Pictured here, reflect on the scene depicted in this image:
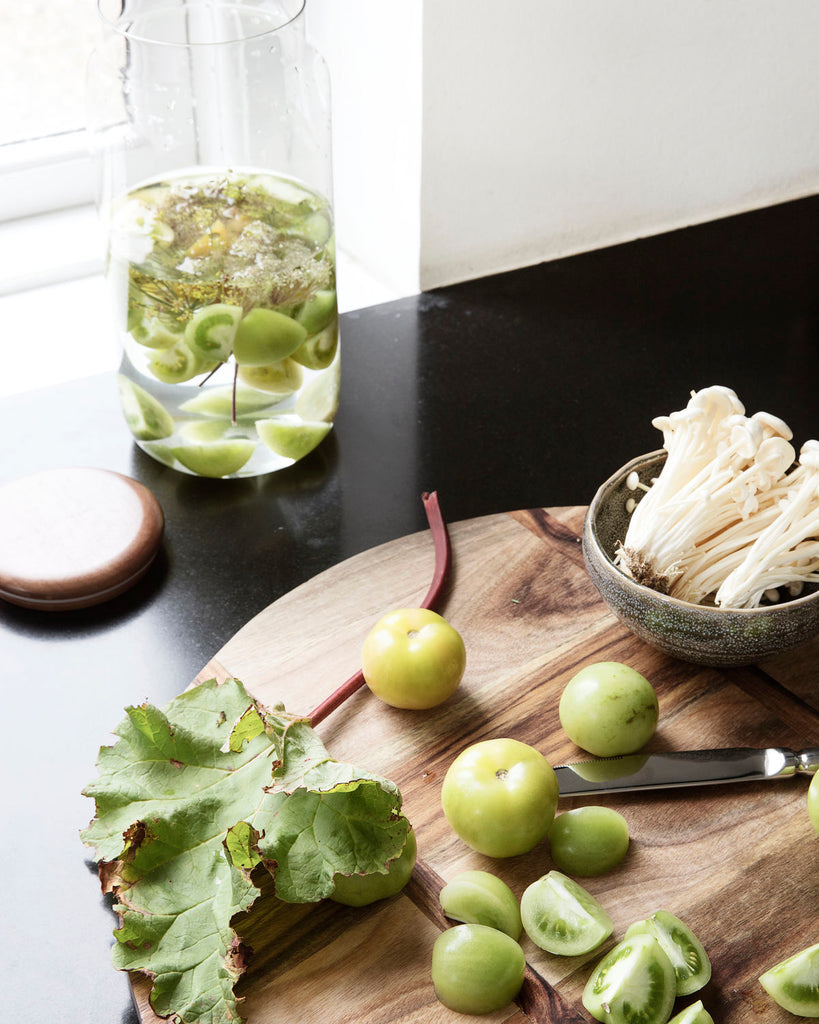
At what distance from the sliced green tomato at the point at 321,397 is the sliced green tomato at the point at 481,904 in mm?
553

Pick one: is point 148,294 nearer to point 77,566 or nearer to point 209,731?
point 77,566

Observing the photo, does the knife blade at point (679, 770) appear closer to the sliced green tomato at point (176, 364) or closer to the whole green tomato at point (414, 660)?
the whole green tomato at point (414, 660)

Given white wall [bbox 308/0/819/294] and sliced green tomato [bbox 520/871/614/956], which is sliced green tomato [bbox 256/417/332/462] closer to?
white wall [bbox 308/0/819/294]

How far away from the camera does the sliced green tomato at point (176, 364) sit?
1.09 metres

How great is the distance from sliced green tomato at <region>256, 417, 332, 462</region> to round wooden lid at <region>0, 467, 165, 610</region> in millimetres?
132

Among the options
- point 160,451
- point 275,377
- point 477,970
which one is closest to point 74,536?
point 160,451

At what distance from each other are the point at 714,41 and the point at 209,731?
122cm

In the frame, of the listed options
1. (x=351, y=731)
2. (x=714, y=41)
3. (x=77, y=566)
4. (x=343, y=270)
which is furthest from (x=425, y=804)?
(x=714, y=41)

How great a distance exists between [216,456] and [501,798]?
528mm

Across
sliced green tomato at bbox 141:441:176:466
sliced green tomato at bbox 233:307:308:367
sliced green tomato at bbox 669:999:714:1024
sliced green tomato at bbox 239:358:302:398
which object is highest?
sliced green tomato at bbox 233:307:308:367

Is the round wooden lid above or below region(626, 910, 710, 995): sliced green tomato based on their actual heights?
above

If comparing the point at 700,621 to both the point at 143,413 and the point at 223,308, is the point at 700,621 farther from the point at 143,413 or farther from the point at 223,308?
the point at 143,413

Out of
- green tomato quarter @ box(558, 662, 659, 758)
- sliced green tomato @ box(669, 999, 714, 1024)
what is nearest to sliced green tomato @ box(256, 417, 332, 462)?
green tomato quarter @ box(558, 662, 659, 758)

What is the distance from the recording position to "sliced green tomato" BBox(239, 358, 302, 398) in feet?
3.69
